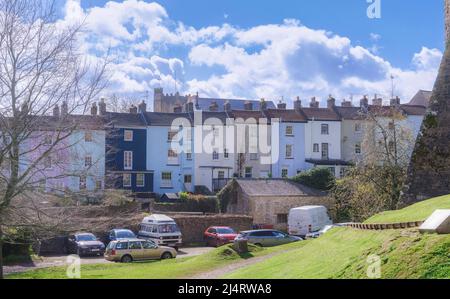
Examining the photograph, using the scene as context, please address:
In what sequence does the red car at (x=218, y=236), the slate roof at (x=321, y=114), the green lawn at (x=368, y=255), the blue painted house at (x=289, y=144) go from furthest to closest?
the slate roof at (x=321, y=114)
the blue painted house at (x=289, y=144)
the red car at (x=218, y=236)
the green lawn at (x=368, y=255)

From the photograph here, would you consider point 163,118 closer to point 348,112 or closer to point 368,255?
point 348,112

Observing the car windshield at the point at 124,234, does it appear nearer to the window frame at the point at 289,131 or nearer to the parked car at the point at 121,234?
the parked car at the point at 121,234

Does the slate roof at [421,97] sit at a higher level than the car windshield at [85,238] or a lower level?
higher

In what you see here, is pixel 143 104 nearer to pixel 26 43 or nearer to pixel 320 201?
pixel 320 201

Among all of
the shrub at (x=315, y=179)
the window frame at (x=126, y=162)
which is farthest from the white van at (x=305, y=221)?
the window frame at (x=126, y=162)

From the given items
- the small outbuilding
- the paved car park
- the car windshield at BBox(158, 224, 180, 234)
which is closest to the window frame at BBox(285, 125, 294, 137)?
the small outbuilding

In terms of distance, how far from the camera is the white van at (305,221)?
43.3 metres

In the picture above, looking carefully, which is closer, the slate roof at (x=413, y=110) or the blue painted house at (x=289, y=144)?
the blue painted house at (x=289, y=144)

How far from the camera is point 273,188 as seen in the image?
51.1m

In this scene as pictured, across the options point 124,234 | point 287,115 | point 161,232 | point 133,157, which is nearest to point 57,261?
point 124,234

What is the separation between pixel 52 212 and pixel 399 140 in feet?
90.8

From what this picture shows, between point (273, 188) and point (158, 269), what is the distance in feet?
86.7
